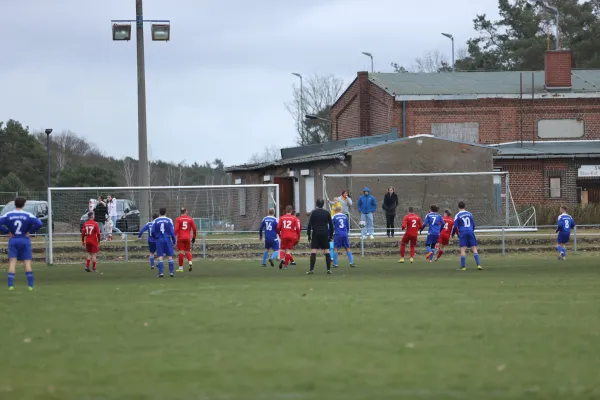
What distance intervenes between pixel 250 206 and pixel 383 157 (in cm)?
691

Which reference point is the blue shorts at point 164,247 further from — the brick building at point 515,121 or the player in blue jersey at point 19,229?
the brick building at point 515,121

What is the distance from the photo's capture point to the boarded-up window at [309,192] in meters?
→ 46.0

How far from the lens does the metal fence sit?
35.7 meters

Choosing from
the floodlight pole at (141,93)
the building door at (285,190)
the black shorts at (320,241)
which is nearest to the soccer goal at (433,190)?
the building door at (285,190)

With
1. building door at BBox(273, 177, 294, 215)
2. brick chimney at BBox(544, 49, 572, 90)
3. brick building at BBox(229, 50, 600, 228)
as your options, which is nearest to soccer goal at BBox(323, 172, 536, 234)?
building door at BBox(273, 177, 294, 215)

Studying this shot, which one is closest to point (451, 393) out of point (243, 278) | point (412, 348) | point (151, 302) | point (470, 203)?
point (412, 348)

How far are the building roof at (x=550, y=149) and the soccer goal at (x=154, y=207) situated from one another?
13859 mm

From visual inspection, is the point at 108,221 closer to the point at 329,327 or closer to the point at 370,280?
the point at 370,280

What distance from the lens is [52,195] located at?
121 feet

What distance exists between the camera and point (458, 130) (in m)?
53.6

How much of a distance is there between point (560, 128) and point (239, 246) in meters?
24.4

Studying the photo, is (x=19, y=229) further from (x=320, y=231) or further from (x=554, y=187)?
(x=554, y=187)

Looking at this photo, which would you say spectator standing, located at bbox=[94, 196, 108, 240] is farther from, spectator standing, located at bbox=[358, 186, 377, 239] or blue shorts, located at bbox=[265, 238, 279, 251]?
spectator standing, located at bbox=[358, 186, 377, 239]

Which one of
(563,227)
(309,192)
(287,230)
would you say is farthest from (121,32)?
(563,227)
